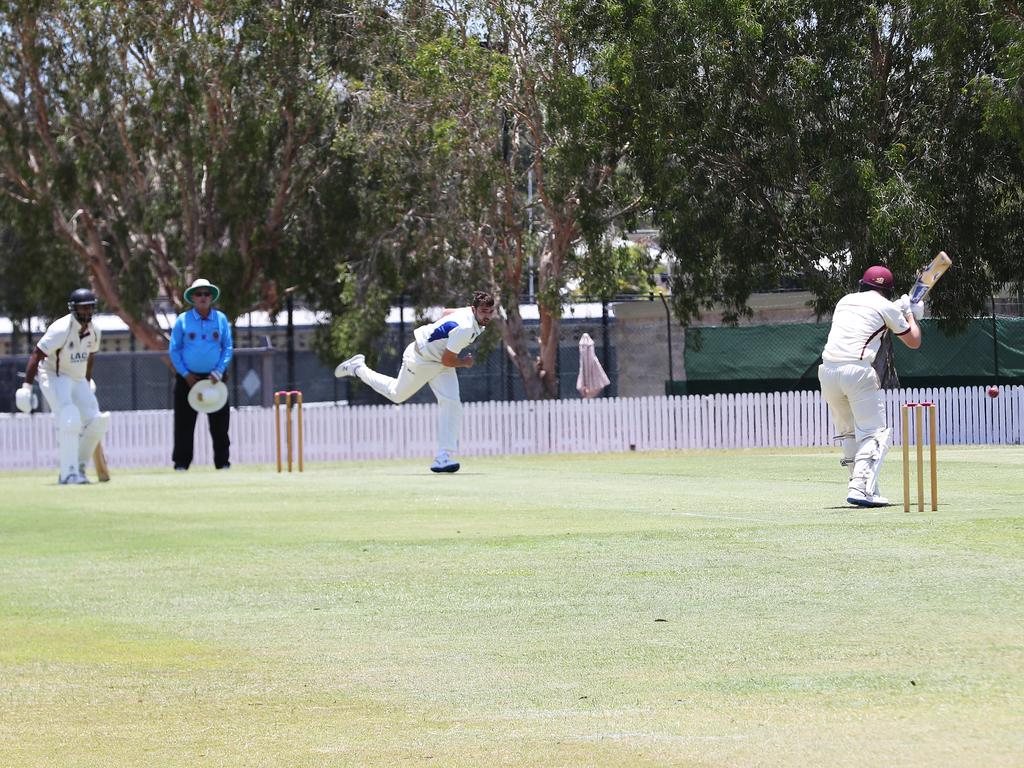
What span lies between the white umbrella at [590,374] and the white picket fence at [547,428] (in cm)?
726

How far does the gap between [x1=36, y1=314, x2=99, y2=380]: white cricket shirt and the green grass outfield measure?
4627 mm

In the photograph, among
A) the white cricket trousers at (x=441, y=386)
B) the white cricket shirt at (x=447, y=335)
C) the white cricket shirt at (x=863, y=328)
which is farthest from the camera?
the white cricket trousers at (x=441, y=386)

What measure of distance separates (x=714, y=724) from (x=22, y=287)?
47.9m

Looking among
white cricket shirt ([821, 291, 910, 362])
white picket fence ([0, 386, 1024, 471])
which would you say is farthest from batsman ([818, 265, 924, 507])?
white picket fence ([0, 386, 1024, 471])

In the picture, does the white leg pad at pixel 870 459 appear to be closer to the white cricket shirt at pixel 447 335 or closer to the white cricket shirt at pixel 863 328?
the white cricket shirt at pixel 863 328

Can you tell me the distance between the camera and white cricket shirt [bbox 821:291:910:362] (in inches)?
562

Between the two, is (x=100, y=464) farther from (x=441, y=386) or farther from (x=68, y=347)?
(x=441, y=386)

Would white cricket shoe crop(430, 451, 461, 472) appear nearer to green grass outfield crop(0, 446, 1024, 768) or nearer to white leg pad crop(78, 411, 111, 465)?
white leg pad crop(78, 411, 111, 465)

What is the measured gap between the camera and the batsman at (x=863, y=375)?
553 inches

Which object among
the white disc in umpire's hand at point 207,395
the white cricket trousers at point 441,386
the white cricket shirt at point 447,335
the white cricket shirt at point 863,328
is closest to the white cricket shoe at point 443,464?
the white cricket trousers at point 441,386

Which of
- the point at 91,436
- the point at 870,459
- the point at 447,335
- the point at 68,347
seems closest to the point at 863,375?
the point at 870,459

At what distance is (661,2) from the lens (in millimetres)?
32062

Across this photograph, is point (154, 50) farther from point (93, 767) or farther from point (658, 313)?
point (93, 767)

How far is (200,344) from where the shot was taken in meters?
22.0
